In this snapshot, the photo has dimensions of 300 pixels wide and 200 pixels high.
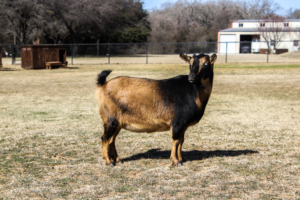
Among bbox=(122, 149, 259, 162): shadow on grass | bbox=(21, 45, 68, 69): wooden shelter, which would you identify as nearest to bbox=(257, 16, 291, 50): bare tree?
bbox=(21, 45, 68, 69): wooden shelter

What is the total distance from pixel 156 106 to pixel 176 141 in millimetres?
624

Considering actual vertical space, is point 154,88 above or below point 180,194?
above

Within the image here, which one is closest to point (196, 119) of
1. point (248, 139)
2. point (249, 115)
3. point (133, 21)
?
point (248, 139)

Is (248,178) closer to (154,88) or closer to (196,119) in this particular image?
(196,119)

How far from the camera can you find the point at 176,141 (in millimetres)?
5492

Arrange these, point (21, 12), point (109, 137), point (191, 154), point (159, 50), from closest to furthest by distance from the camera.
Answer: point (109, 137), point (191, 154), point (21, 12), point (159, 50)

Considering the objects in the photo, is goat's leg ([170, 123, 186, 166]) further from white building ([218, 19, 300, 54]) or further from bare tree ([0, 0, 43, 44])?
white building ([218, 19, 300, 54])

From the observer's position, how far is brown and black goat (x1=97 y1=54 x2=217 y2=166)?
5438 mm

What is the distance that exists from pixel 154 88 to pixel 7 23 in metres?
49.4

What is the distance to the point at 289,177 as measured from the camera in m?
Answer: 5.12

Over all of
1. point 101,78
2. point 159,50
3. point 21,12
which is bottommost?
point 101,78

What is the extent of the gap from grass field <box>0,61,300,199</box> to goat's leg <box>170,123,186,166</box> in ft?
0.51

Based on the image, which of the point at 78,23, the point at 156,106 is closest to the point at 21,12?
the point at 78,23

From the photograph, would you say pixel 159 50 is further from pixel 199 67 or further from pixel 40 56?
pixel 199 67
